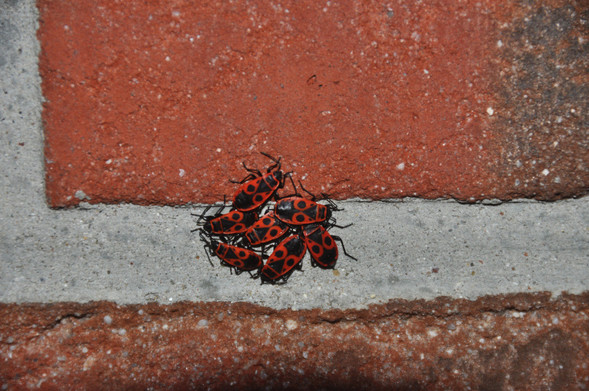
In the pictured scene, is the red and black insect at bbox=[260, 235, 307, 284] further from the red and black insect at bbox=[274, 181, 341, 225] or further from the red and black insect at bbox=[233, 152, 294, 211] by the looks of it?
the red and black insect at bbox=[233, 152, 294, 211]

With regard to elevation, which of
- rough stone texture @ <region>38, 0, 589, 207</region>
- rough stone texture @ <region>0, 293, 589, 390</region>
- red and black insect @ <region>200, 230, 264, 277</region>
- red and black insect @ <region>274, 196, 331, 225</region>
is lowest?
rough stone texture @ <region>0, 293, 589, 390</region>

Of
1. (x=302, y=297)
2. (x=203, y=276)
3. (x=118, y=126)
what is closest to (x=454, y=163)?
(x=302, y=297)

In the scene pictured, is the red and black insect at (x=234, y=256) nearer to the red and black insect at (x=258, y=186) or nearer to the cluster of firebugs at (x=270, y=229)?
the cluster of firebugs at (x=270, y=229)

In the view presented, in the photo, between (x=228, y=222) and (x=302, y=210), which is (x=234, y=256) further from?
(x=302, y=210)

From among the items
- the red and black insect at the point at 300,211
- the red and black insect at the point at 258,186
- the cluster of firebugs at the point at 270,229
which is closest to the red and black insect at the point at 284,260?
the cluster of firebugs at the point at 270,229

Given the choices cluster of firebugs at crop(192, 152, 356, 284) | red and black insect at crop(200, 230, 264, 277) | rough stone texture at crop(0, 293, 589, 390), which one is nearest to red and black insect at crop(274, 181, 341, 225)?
cluster of firebugs at crop(192, 152, 356, 284)

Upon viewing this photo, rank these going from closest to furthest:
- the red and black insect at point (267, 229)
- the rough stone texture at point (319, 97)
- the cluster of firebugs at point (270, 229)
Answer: the rough stone texture at point (319, 97), the cluster of firebugs at point (270, 229), the red and black insect at point (267, 229)
